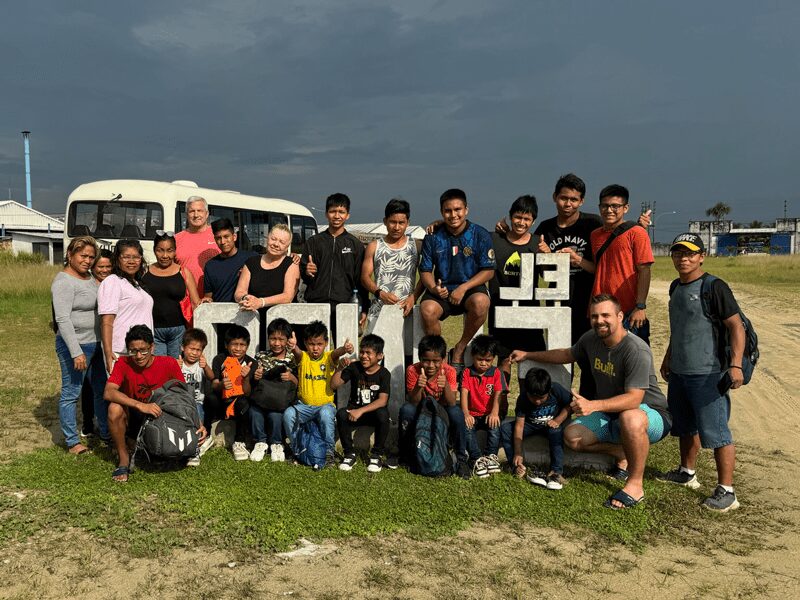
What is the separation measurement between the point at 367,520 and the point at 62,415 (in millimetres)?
2879

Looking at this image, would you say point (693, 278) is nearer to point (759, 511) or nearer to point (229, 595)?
point (759, 511)

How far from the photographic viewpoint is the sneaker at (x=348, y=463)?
4863 millimetres

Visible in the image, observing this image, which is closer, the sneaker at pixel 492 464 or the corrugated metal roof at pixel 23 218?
the sneaker at pixel 492 464

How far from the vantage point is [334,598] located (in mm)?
3119

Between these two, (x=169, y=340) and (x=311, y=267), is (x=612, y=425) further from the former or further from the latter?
(x=169, y=340)

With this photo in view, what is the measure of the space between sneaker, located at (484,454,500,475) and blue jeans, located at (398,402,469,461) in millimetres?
162

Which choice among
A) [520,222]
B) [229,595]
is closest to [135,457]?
[229,595]

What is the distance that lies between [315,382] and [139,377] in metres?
1.31

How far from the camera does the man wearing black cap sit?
4324mm

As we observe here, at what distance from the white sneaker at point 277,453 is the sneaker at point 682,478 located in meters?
2.86


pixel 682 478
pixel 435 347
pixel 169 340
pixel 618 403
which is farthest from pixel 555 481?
pixel 169 340

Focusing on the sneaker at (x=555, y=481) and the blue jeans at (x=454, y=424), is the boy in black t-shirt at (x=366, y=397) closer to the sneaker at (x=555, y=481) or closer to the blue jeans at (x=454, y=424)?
the blue jeans at (x=454, y=424)

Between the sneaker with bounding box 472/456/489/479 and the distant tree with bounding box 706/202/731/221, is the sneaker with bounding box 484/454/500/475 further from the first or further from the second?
the distant tree with bounding box 706/202/731/221

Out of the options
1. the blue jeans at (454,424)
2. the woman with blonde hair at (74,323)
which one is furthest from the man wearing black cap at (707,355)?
the woman with blonde hair at (74,323)
